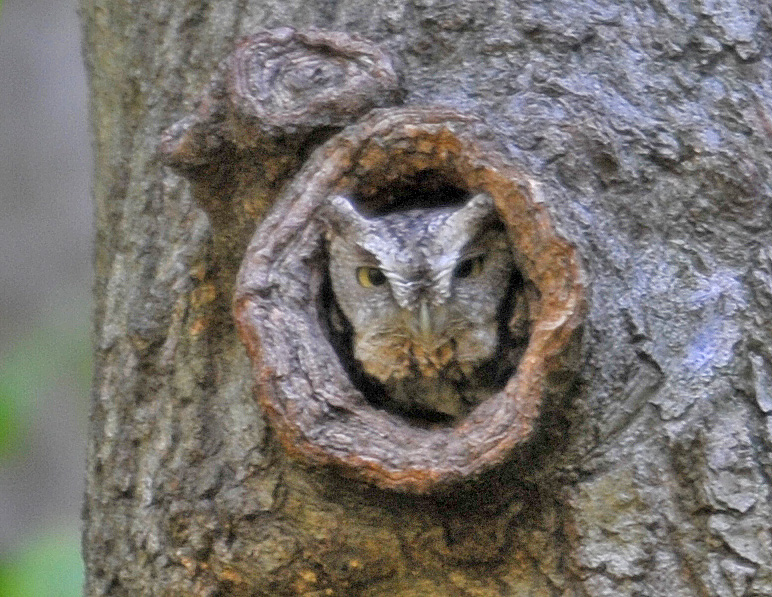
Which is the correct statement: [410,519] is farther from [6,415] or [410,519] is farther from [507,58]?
[6,415]

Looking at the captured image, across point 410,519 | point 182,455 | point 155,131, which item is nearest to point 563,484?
point 410,519

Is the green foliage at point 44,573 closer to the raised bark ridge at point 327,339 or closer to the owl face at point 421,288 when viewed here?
the owl face at point 421,288

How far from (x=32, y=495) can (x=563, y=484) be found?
4.85 meters

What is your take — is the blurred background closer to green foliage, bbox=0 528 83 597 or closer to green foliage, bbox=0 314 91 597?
green foliage, bbox=0 314 91 597

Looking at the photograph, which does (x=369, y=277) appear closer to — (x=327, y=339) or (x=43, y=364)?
(x=327, y=339)

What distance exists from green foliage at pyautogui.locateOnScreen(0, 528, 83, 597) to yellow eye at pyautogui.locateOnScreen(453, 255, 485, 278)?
114 centimetres

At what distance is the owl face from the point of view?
2064 millimetres

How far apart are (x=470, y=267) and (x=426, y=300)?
0.12 metres

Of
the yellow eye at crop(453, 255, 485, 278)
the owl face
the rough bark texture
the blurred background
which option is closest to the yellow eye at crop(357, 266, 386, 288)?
the owl face

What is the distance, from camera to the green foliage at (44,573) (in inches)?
95.3

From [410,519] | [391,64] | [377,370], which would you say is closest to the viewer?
[410,519]

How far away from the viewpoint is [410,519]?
1.82 meters

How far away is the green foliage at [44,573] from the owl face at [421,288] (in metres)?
0.90

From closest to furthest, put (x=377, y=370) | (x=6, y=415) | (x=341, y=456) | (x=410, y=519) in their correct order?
(x=341, y=456)
(x=410, y=519)
(x=377, y=370)
(x=6, y=415)
